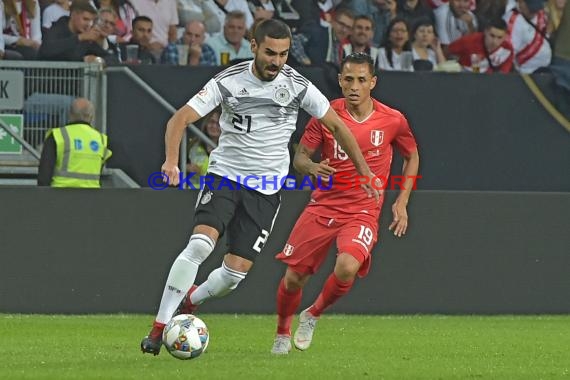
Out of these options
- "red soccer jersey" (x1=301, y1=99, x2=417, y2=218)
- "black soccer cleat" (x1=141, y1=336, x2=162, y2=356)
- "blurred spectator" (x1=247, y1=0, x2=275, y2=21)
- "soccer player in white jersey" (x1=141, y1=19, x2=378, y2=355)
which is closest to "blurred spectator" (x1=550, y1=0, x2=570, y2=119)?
"blurred spectator" (x1=247, y1=0, x2=275, y2=21)

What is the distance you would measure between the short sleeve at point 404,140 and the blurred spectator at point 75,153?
417 cm

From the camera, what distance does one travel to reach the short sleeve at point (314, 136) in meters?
9.77

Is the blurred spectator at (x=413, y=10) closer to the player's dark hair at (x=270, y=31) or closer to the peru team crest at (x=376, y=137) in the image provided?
the peru team crest at (x=376, y=137)

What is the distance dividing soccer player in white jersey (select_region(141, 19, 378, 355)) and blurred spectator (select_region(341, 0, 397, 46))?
272 inches

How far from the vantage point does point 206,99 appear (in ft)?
28.2

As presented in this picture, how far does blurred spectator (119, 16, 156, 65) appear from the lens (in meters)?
14.8

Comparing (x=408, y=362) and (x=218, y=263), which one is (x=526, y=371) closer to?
(x=408, y=362)

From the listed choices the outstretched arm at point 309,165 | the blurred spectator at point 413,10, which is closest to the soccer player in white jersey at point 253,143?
the outstretched arm at point 309,165

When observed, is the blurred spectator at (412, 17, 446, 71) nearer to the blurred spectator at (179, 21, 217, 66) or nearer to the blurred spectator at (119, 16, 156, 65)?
the blurred spectator at (179, 21, 217, 66)

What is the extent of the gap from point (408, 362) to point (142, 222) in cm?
505

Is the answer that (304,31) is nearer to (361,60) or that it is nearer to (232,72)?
(361,60)

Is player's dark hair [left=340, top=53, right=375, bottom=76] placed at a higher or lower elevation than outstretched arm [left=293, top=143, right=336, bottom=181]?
higher

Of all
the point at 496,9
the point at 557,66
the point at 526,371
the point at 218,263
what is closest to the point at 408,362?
the point at 526,371

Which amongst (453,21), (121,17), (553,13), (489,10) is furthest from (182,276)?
(553,13)
